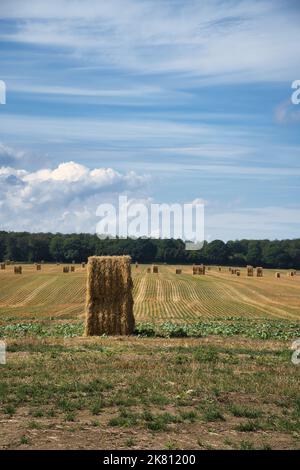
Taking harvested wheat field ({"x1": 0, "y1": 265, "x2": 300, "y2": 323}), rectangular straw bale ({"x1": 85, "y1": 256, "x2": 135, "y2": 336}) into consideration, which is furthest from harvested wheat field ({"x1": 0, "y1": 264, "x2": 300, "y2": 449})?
harvested wheat field ({"x1": 0, "y1": 265, "x2": 300, "y2": 323})

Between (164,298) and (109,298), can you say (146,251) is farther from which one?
(109,298)

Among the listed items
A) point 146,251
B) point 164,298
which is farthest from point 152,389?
→ point 146,251

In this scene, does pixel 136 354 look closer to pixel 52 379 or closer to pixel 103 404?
pixel 52 379

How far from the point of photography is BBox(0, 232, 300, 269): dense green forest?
129 metres

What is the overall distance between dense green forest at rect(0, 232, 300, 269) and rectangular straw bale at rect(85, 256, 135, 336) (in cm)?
9785

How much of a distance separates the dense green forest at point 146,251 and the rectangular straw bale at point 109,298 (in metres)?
97.9

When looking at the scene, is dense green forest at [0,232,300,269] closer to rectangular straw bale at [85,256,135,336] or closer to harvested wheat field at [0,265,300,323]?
harvested wheat field at [0,265,300,323]

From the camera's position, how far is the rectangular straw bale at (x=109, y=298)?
27.7 m

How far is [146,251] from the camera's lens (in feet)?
440

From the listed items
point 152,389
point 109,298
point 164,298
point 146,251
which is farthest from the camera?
point 146,251

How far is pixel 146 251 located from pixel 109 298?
10604 cm

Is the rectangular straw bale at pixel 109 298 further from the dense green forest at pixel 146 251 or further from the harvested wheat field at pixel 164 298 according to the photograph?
the dense green forest at pixel 146 251

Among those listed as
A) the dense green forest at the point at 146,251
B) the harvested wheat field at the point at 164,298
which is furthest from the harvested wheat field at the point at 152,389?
the dense green forest at the point at 146,251

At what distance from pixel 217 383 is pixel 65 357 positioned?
5464 mm
